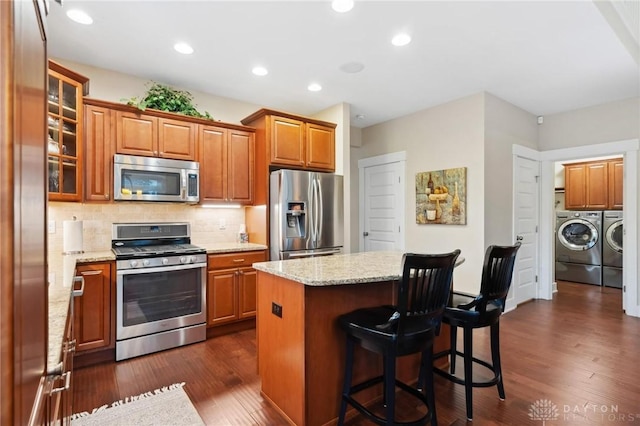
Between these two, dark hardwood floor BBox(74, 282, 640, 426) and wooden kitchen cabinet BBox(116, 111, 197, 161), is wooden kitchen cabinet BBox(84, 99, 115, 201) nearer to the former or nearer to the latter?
wooden kitchen cabinet BBox(116, 111, 197, 161)

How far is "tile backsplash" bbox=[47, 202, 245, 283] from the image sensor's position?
3.02 metres

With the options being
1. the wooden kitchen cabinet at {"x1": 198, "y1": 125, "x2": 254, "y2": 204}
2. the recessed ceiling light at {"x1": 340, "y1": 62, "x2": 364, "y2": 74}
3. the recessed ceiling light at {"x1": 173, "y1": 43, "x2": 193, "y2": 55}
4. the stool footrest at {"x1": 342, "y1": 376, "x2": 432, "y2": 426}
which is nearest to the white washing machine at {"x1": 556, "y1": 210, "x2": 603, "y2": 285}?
the recessed ceiling light at {"x1": 340, "y1": 62, "x2": 364, "y2": 74}

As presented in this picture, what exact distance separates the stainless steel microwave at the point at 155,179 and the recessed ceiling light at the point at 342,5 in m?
2.11

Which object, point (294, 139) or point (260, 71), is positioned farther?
point (294, 139)

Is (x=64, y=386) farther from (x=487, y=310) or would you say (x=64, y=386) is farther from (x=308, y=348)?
(x=487, y=310)

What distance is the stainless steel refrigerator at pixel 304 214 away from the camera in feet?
12.1

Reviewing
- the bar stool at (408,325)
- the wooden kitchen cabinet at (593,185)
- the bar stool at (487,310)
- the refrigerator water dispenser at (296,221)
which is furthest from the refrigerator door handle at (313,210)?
the wooden kitchen cabinet at (593,185)

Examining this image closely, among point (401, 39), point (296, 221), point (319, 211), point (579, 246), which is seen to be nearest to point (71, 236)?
point (296, 221)

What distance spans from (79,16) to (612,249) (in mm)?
8021

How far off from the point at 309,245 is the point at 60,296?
2627 millimetres

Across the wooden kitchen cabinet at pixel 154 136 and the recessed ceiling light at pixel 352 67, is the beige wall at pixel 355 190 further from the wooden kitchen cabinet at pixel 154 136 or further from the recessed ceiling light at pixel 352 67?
the wooden kitchen cabinet at pixel 154 136

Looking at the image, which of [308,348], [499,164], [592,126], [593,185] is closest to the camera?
[308,348]

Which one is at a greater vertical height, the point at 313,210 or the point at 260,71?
the point at 260,71

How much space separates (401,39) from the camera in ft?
9.11
